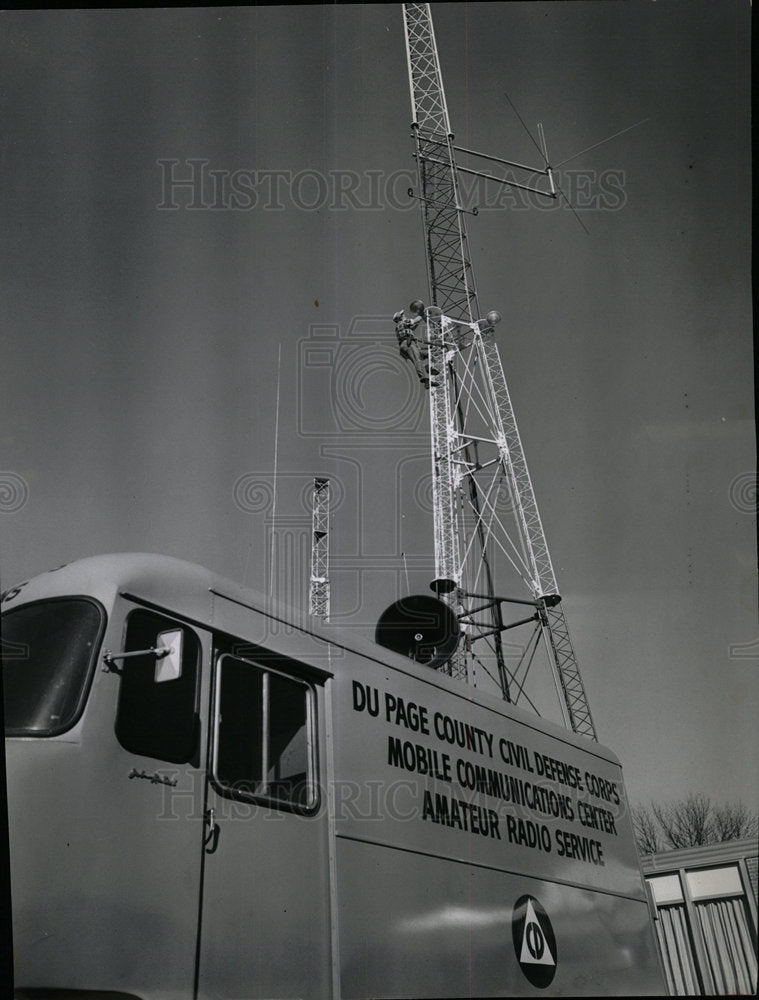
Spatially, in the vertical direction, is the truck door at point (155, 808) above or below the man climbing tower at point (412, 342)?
below

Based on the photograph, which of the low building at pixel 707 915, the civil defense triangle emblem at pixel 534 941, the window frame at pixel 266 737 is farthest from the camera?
the low building at pixel 707 915

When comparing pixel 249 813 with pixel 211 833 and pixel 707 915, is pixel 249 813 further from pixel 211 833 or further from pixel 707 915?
pixel 707 915

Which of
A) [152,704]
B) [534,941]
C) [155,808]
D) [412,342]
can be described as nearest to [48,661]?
[152,704]

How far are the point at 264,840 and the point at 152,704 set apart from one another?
32.1 inches

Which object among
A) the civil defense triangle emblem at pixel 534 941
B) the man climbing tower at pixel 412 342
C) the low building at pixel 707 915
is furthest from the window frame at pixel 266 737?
the man climbing tower at pixel 412 342

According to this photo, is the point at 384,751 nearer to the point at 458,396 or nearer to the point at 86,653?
the point at 86,653

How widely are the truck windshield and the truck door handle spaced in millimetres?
731

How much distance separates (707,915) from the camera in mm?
7480

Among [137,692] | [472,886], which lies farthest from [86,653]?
[472,886]

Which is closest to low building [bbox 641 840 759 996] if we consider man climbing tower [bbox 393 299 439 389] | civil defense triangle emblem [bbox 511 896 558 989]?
civil defense triangle emblem [bbox 511 896 558 989]

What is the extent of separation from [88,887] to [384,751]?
1.82 m

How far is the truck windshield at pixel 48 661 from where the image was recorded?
144 inches

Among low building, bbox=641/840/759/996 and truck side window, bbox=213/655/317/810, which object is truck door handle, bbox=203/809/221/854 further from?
low building, bbox=641/840/759/996

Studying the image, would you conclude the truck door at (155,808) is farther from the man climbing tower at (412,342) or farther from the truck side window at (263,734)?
the man climbing tower at (412,342)
